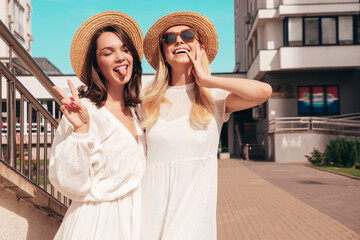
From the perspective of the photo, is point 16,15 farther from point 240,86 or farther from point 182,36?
point 240,86

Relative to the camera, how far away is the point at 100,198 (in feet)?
7.79

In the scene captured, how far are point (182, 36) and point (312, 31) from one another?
27.4 m

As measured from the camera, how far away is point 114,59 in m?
2.70

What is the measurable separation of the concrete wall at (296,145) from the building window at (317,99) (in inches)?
139

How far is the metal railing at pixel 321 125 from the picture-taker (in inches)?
1029

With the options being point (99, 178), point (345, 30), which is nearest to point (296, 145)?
point (345, 30)

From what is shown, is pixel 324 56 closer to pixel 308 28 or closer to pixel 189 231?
pixel 308 28

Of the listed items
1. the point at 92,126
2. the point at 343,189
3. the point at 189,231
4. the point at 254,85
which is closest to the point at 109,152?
the point at 92,126

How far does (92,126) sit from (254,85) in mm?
974

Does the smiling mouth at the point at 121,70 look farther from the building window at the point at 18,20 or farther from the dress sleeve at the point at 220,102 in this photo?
the building window at the point at 18,20

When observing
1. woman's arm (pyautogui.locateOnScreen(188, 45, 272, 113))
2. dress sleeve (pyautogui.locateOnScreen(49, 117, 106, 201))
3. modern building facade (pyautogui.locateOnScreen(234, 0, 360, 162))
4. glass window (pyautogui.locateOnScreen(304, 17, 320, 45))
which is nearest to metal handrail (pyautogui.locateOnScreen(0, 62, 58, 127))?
dress sleeve (pyautogui.locateOnScreen(49, 117, 106, 201))

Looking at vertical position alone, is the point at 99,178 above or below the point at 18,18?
below

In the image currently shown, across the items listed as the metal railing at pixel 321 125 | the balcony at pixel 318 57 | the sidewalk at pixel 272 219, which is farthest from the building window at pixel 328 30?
the sidewalk at pixel 272 219

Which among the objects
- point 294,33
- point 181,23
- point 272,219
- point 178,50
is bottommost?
point 272,219
